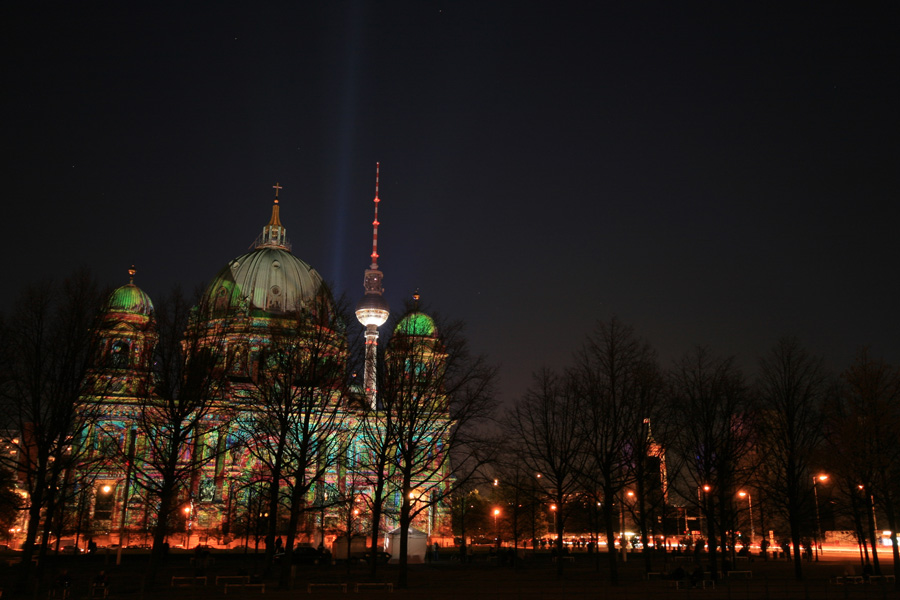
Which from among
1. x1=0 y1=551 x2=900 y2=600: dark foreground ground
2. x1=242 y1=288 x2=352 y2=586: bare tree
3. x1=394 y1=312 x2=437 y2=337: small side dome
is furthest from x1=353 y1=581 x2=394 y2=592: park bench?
x1=394 y1=312 x2=437 y2=337: small side dome

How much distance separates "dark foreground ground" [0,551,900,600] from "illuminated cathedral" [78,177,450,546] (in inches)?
150

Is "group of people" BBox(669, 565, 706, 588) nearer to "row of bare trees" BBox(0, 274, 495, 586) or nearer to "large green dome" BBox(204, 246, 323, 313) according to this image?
"row of bare trees" BBox(0, 274, 495, 586)

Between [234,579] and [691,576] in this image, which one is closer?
[691,576]

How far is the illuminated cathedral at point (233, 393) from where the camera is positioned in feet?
123

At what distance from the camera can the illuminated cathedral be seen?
3744 cm

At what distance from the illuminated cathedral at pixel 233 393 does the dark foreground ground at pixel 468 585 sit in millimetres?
3798

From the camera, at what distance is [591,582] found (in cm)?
3844

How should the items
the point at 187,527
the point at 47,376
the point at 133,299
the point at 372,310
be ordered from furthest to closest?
the point at 372,310 < the point at 133,299 < the point at 187,527 < the point at 47,376

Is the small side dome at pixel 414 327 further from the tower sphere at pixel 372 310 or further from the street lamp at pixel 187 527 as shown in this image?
the tower sphere at pixel 372 310

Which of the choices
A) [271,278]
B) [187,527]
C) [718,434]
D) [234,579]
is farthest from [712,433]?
[271,278]

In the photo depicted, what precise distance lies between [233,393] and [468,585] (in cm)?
1572

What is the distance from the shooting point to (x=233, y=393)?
43.4m

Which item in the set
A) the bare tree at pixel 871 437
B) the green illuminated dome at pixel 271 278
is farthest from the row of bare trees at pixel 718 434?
the green illuminated dome at pixel 271 278

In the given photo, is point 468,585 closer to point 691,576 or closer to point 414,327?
point 691,576
